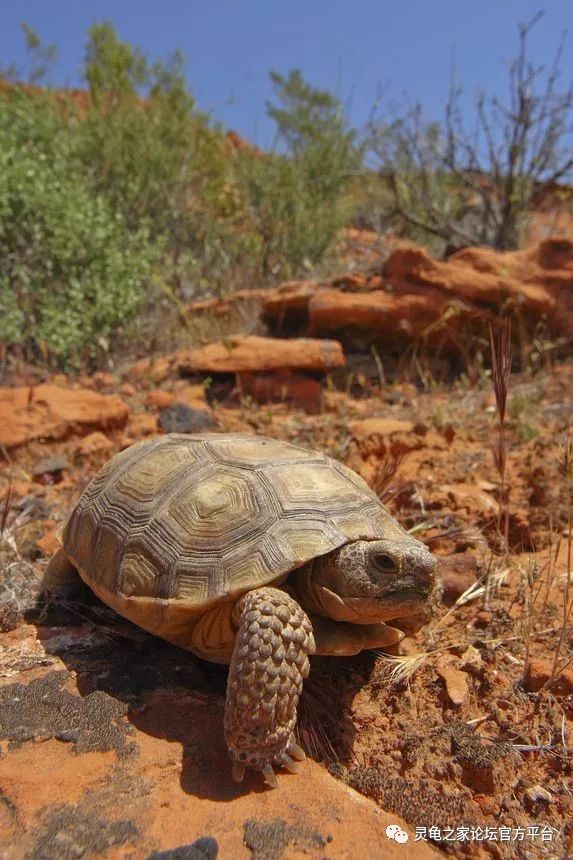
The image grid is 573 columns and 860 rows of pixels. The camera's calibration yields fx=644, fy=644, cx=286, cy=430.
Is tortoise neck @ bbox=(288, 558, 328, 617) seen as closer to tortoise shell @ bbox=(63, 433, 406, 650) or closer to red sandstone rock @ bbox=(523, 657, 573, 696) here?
tortoise shell @ bbox=(63, 433, 406, 650)

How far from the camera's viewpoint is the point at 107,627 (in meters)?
2.47

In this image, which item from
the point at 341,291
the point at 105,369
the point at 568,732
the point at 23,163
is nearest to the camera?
the point at 568,732

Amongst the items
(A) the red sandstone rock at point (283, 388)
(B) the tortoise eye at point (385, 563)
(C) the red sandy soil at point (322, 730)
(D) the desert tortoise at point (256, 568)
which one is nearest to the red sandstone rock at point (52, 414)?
(C) the red sandy soil at point (322, 730)

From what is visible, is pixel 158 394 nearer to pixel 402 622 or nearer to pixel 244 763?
pixel 402 622

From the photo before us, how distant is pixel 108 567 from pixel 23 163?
5.06 metres

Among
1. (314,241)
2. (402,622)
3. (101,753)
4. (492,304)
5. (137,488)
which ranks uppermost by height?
(314,241)

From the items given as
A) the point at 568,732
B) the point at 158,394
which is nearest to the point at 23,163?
the point at 158,394

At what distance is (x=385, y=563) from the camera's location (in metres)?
1.95

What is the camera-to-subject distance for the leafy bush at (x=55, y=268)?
5.91 metres

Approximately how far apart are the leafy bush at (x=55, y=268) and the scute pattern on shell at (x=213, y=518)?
12.6ft

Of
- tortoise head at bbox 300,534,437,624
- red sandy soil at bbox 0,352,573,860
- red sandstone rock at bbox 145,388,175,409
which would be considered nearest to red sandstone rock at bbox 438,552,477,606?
red sandy soil at bbox 0,352,573,860

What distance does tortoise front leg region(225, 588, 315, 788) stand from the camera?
1750mm

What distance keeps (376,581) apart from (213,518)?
22.5 inches

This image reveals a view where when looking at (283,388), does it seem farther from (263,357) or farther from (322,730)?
(322,730)
